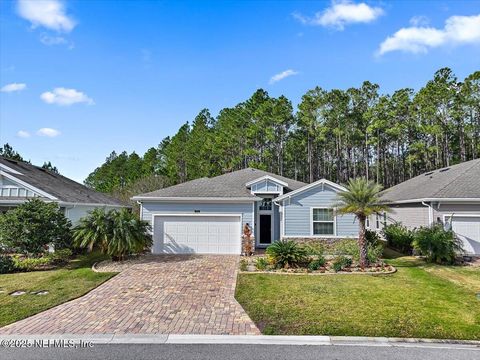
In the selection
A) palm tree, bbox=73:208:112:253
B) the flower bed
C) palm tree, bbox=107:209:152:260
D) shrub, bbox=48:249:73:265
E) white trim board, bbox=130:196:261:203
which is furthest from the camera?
white trim board, bbox=130:196:261:203

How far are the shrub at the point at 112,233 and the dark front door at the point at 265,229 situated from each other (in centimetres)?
668

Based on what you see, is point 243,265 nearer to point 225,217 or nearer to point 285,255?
point 285,255

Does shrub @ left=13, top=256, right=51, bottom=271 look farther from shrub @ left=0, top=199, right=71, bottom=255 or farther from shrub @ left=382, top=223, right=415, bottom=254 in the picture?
shrub @ left=382, top=223, right=415, bottom=254

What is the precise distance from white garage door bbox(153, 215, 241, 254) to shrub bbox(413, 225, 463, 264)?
852 cm

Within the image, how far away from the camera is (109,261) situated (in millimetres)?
14297

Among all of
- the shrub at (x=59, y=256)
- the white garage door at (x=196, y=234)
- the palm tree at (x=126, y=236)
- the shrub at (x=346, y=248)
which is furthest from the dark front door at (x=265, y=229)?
the shrub at (x=59, y=256)

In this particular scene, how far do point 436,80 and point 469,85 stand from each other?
2940 millimetres

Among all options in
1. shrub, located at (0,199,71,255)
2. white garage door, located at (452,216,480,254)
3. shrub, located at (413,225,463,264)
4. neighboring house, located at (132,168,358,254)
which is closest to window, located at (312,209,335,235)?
neighboring house, located at (132,168,358,254)

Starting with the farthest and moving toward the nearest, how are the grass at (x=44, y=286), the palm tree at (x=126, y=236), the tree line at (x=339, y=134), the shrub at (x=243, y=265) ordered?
the tree line at (x=339, y=134)
the palm tree at (x=126, y=236)
the shrub at (x=243, y=265)
the grass at (x=44, y=286)

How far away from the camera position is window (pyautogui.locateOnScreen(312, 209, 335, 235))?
1580 cm

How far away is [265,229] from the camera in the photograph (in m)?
18.1

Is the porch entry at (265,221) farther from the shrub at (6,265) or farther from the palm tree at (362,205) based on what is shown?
the shrub at (6,265)

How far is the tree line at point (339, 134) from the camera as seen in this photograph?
33.4 meters

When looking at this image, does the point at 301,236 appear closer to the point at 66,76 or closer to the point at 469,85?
the point at 66,76
